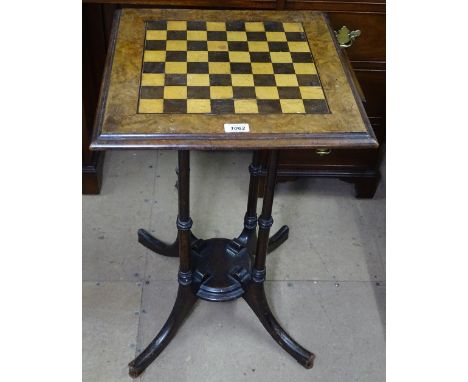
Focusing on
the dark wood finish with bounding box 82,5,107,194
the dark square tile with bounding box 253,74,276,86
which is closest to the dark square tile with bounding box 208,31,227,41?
the dark square tile with bounding box 253,74,276,86

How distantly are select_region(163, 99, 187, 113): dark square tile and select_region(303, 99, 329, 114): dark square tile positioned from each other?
0.31 meters

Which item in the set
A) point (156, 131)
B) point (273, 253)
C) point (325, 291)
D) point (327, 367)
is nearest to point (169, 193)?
point (273, 253)

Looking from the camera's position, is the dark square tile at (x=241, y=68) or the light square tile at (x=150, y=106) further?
the dark square tile at (x=241, y=68)

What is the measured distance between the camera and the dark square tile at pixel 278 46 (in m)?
1.69

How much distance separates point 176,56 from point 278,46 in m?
0.31

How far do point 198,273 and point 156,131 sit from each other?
81 centimetres

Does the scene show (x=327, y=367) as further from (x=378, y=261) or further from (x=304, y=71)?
(x=304, y=71)

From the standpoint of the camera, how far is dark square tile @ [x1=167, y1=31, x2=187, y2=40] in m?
1.72

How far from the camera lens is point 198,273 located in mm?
2055

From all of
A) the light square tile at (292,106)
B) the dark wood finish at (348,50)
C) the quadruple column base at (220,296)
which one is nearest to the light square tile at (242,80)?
the light square tile at (292,106)

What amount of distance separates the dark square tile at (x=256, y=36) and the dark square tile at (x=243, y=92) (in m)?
0.26

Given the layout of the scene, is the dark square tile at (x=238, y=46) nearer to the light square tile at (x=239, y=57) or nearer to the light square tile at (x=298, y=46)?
the light square tile at (x=239, y=57)

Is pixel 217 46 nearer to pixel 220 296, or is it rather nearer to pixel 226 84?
pixel 226 84

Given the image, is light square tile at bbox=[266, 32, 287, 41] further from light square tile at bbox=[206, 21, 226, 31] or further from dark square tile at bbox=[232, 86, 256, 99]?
dark square tile at bbox=[232, 86, 256, 99]
